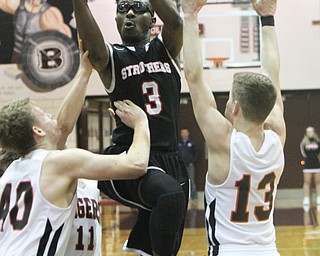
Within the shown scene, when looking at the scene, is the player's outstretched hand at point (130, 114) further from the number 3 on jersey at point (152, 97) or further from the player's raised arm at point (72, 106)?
the player's raised arm at point (72, 106)

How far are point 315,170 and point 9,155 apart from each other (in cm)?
1024

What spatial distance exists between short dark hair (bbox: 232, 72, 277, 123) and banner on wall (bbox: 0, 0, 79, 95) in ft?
31.6

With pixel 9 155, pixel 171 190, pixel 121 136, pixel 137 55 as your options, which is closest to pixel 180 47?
pixel 137 55

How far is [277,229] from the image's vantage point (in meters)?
8.85

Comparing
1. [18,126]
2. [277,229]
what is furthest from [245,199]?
[277,229]

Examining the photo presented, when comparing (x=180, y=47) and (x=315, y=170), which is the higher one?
(x=180, y=47)

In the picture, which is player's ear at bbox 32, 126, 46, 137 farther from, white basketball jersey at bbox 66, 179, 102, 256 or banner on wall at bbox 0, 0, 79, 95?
banner on wall at bbox 0, 0, 79, 95

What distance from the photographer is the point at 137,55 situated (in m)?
3.30

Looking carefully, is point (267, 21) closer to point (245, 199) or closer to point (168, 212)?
point (245, 199)

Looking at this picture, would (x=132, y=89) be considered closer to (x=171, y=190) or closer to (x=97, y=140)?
(x=171, y=190)

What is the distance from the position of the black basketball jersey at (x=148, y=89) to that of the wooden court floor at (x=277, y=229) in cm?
396

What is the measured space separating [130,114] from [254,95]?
0.70 metres

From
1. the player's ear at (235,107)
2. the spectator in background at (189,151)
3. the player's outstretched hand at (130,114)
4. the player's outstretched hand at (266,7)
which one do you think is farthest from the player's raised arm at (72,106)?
the spectator in background at (189,151)

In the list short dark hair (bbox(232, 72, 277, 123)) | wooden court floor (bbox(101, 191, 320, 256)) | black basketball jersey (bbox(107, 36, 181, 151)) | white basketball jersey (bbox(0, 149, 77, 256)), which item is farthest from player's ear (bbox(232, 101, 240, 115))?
wooden court floor (bbox(101, 191, 320, 256))
